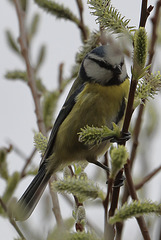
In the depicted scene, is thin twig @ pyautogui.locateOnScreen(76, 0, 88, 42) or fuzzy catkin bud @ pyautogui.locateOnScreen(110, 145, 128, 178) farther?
thin twig @ pyautogui.locateOnScreen(76, 0, 88, 42)

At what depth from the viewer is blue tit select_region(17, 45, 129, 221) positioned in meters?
2.06

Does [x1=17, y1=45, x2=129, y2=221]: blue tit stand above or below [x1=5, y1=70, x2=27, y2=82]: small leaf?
below

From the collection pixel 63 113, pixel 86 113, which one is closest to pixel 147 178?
pixel 86 113

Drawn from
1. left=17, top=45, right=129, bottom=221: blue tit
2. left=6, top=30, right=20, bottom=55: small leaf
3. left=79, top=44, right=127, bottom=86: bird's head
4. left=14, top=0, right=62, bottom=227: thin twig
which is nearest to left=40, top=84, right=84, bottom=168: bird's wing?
left=17, top=45, right=129, bottom=221: blue tit

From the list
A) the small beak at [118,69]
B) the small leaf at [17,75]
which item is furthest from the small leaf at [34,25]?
the small beak at [118,69]

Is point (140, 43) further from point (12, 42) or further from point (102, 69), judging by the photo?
point (12, 42)

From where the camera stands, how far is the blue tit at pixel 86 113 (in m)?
2.06

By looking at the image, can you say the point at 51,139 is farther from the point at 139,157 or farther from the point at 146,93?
the point at 146,93

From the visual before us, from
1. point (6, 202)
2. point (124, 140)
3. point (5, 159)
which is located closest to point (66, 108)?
point (5, 159)

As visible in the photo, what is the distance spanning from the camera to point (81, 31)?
6.58ft

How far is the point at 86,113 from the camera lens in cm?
211

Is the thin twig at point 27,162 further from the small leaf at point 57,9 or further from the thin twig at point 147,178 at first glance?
the small leaf at point 57,9

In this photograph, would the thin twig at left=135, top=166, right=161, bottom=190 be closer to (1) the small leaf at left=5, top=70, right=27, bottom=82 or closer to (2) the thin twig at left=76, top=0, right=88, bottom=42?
(2) the thin twig at left=76, top=0, right=88, bottom=42

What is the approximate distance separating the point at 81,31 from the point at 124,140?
3.35 feet
